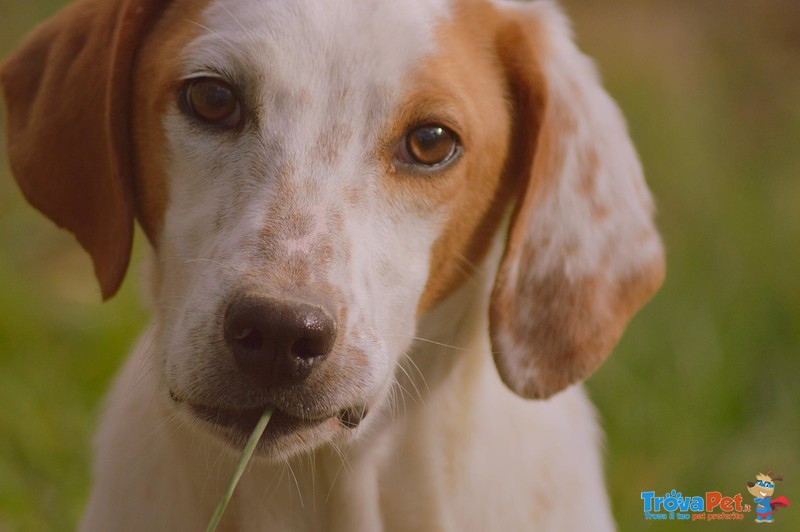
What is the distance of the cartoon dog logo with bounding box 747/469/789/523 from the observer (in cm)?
424

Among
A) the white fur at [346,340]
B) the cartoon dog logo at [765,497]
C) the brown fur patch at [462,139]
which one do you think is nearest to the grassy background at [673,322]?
the cartoon dog logo at [765,497]

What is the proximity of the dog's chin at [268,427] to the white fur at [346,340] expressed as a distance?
0.03 meters

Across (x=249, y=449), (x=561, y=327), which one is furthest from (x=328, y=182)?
(x=561, y=327)

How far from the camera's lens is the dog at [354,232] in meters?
2.66

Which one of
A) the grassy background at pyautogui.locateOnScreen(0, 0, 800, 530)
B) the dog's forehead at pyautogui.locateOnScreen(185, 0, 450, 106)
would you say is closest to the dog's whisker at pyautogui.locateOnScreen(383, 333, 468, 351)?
the dog's forehead at pyautogui.locateOnScreen(185, 0, 450, 106)

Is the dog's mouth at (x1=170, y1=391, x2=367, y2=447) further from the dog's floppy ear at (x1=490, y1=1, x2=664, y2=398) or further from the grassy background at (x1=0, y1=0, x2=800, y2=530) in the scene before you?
the grassy background at (x1=0, y1=0, x2=800, y2=530)

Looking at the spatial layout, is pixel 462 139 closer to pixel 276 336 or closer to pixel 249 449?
pixel 276 336

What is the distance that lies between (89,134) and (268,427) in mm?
937

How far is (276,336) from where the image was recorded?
2.39 m

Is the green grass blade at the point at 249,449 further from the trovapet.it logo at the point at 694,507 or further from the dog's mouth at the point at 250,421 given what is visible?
the trovapet.it logo at the point at 694,507

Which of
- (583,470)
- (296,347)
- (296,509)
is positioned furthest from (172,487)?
(583,470)

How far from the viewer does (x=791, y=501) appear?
14.3 ft

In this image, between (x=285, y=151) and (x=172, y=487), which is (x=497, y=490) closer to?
(x=172, y=487)

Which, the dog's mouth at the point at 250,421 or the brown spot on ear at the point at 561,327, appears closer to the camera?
the dog's mouth at the point at 250,421
